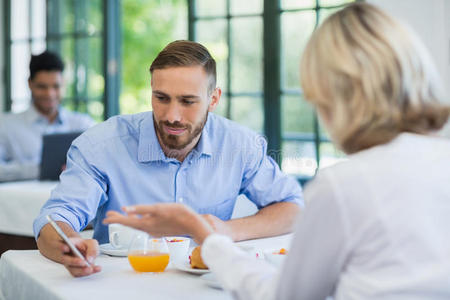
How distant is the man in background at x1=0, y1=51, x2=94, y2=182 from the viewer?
405 centimetres

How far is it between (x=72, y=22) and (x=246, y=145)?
10.6 feet

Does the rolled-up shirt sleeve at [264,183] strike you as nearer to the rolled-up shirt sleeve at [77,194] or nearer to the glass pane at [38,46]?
the rolled-up shirt sleeve at [77,194]

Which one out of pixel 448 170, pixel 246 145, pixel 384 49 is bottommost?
pixel 246 145

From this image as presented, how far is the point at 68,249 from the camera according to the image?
1306 mm

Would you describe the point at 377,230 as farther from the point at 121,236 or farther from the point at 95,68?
the point at 95,68

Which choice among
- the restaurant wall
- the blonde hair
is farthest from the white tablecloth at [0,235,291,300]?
the restaurant wall

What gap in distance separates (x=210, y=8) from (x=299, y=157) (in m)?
1.16

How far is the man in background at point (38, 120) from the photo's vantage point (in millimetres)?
4051

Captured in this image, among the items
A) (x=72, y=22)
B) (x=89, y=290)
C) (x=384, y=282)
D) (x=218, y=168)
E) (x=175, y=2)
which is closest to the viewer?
(x=384, y=282)

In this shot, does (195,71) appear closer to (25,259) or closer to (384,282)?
(25,259)

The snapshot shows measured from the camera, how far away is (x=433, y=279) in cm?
87

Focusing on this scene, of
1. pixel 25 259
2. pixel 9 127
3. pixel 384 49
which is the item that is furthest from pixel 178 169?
pixel 9 127

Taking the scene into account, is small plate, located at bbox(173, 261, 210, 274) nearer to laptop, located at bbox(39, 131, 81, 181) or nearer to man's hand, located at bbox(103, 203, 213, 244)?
man's hand, located at bbox(103, 203, 213, 244)

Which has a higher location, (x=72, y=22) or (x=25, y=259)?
(x=72, y=22)
